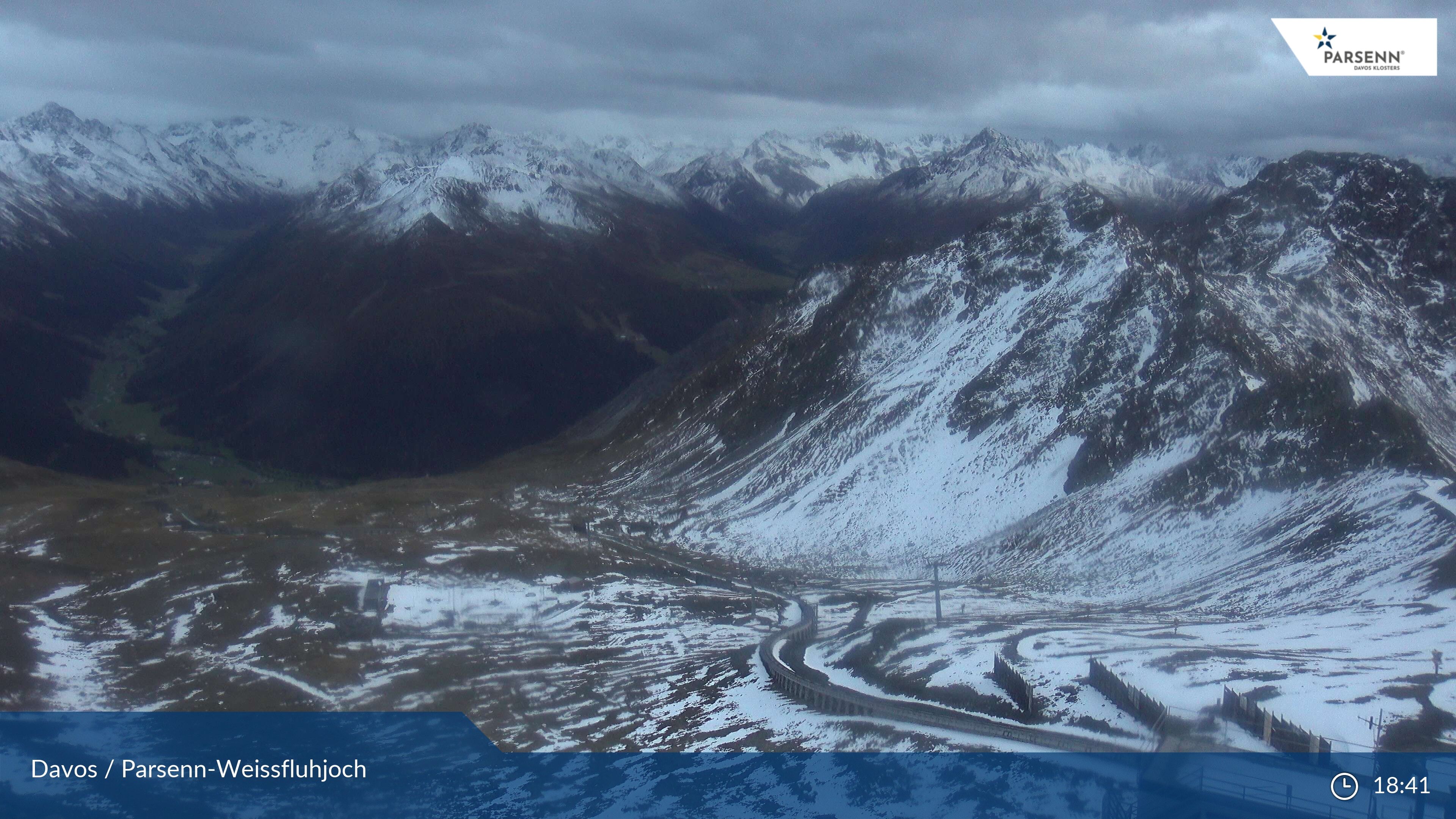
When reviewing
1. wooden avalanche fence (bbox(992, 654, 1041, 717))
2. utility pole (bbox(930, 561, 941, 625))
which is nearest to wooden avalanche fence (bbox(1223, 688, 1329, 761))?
wooden avalanche fence (bbox(992, 654, 1041, 717))

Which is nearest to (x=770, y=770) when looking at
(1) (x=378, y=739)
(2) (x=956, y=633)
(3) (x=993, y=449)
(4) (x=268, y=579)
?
(1) (x=378, y=739)

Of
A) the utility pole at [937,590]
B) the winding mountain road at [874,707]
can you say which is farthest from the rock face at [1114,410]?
the winding mountain road at [874,707]

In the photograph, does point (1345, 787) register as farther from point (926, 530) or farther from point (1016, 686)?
point (926, 530)

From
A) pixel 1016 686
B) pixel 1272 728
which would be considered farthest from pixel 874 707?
pixel 1272 728

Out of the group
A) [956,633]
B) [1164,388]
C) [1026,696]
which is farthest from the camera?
[1164,388]

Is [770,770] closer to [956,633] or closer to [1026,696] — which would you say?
[1026,696]
